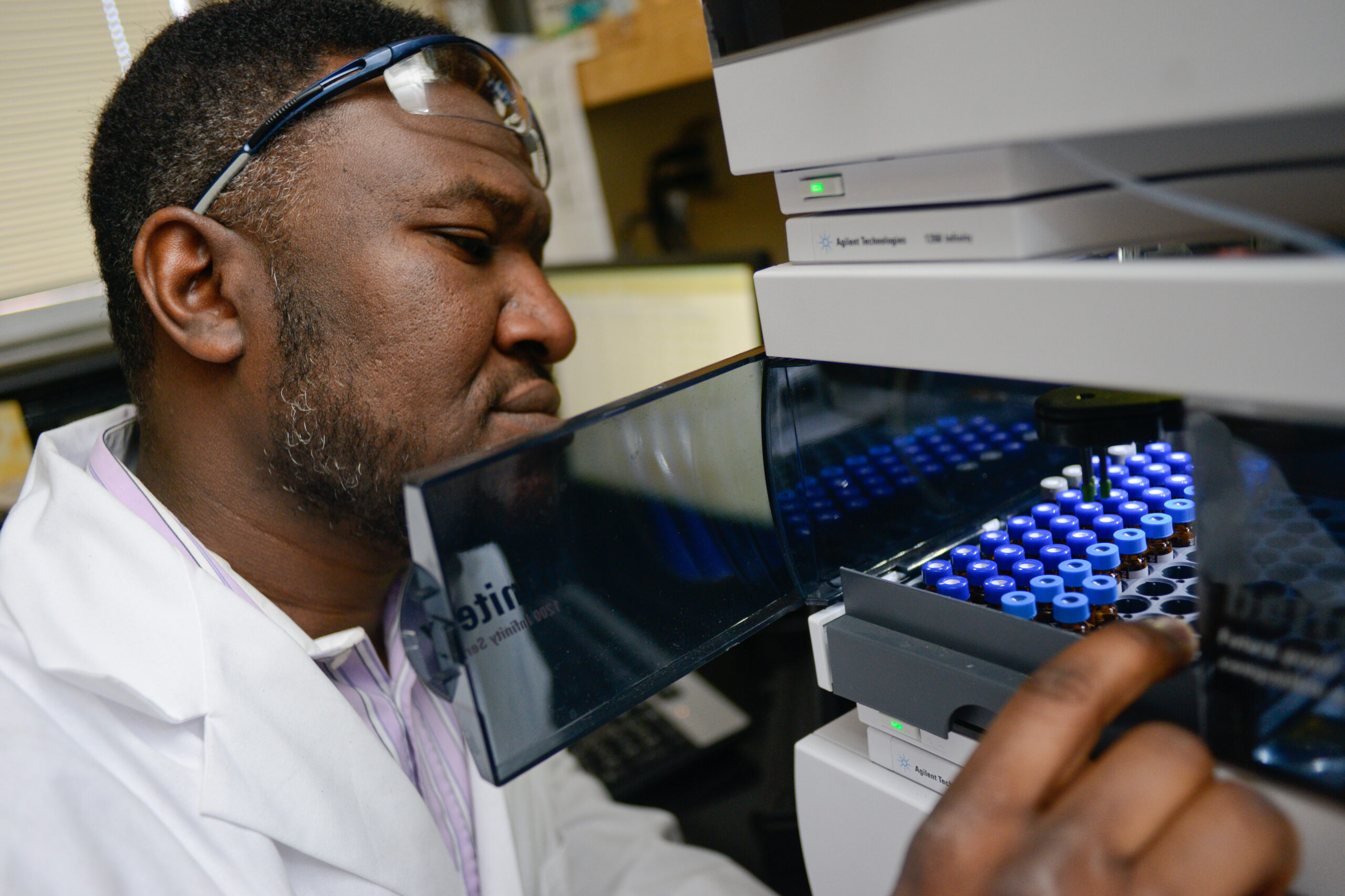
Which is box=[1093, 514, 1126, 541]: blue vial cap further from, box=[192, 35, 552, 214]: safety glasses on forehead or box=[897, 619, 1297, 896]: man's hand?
box=[192, 35, 552, 214]: safety glasses on forehead

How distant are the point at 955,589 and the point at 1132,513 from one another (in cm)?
13

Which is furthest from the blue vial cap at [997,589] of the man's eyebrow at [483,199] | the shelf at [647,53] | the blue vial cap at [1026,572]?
the shelf at [647,53]

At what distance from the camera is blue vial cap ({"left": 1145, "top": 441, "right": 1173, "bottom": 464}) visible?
0.57 meters

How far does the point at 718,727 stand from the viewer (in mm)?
1062

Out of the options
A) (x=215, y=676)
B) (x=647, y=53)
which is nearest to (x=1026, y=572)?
(x=215, y=676)

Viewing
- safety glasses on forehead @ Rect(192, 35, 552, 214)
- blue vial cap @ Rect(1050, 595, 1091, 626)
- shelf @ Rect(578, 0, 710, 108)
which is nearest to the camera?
blue vial cap @ Rect(1050, 595, 1091, 626)

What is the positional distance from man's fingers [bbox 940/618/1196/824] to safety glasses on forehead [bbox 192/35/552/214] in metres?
0.65

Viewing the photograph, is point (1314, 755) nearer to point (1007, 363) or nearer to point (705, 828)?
point (1007, 363)

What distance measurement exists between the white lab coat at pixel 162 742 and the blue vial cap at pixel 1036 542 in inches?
20.2

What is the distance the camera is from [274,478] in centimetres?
75

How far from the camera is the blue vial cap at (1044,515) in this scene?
0.54 m

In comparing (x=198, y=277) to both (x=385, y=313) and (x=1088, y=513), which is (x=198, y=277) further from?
(x=1088, y=513)

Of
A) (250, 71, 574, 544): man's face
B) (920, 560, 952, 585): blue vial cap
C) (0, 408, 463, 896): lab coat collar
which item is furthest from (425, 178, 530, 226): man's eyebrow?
(920, 560, 952, 585): blue vial cap

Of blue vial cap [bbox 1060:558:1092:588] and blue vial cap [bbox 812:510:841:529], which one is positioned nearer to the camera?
blue vial cap [bbox 1060:558:1092:588]
